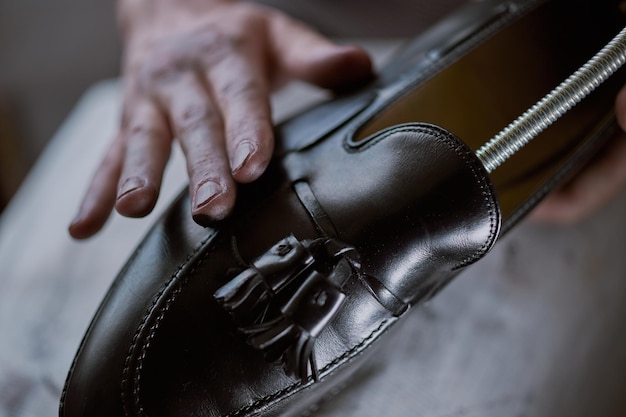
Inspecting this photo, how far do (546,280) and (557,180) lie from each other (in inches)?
4.2

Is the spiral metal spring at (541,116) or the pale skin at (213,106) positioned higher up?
the pale skin at (213,106)

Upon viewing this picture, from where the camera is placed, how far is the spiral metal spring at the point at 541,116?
1.35ft

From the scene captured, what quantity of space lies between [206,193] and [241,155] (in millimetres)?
41

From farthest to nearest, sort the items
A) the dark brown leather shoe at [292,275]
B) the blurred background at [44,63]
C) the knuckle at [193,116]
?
1. the blurred background at [44,63]
2. the knuckle at [193,116]
3. the dark brown leather shoe at [292,275]

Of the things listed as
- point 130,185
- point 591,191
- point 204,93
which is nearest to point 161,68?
point 204,93

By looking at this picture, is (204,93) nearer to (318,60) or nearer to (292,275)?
(318,60)

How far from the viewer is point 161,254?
0.43 m

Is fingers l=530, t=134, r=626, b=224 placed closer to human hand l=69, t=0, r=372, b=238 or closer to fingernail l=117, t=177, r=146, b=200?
human hand l=69, t=0, r=372, b=238

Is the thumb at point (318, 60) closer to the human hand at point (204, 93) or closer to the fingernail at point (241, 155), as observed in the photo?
the human hand at point (204, 93)

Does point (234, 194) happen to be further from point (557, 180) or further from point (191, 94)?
point (557, 180)

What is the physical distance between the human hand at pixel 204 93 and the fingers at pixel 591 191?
0.23 m

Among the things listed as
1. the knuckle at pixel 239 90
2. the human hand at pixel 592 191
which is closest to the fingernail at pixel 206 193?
the knuckle at pixel 239 90

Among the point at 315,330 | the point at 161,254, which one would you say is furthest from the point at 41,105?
the point at 315,330

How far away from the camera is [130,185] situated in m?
0.46
